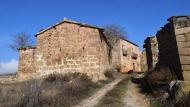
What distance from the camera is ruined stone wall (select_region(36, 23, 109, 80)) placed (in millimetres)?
22219

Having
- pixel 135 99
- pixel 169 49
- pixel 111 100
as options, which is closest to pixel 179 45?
pixel 169 49

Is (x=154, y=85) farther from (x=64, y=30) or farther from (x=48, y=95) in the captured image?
(x=64, y=30)

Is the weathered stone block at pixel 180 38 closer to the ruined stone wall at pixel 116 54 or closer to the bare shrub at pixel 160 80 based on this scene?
the bare shrub at pixel 160 80

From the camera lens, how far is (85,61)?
72.8 feet

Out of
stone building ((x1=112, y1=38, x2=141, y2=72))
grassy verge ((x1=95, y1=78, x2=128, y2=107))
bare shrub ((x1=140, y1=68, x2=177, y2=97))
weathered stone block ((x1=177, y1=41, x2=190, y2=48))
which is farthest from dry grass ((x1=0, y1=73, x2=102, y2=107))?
stone building ((x1=112, y1=38, x2=141, y2=72))

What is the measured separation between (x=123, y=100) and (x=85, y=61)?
862 centimetres

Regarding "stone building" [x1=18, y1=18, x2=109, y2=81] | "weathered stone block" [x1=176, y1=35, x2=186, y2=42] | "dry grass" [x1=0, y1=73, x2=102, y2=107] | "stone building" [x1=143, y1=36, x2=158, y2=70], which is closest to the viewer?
"dry grass" [x1=0, y1=73, x2=102, y2=107]

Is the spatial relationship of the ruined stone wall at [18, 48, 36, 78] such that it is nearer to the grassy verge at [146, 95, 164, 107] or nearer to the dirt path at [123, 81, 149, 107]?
the dirt path at [123, 81, 149, 107]

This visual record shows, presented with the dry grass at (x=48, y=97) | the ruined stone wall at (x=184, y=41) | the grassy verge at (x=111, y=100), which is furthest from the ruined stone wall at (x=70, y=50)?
the ruined stone wall at (x=184, y=41)

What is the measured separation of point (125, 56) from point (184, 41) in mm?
34997

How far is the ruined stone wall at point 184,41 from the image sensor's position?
506 inches

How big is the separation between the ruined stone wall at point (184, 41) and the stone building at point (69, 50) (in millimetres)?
9784

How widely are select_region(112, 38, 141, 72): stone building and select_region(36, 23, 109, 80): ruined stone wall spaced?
22.7m

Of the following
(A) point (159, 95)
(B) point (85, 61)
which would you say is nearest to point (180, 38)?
(A) point (159, 95)
